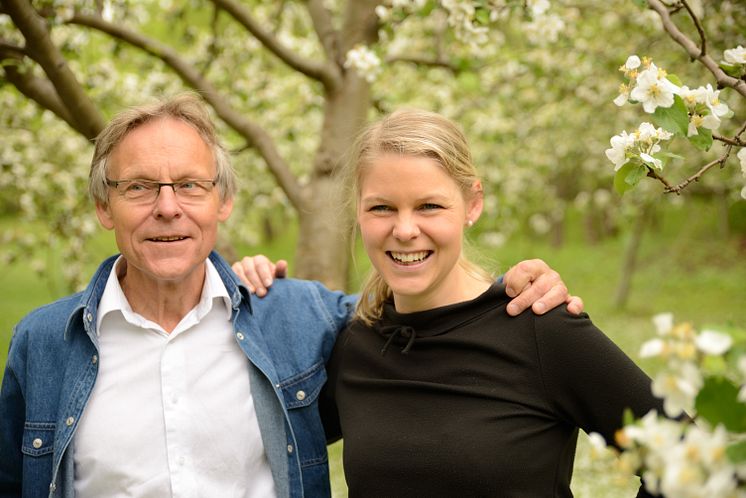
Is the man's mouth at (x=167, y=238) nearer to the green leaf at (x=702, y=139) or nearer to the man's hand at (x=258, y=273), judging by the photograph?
the man's hand at (x=258, y=273)

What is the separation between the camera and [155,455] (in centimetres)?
230

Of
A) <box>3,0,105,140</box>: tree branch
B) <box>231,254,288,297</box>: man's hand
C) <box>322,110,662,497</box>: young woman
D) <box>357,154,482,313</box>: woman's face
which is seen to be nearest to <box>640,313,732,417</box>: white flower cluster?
<box>322,110,662,497</box>: young woman

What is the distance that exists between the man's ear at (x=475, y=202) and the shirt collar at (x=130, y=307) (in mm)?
822

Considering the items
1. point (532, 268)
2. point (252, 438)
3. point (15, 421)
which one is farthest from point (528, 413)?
point (15, 421)

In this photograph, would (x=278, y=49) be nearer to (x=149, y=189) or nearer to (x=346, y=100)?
(x=346, y=100)

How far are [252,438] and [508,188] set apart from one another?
936 cm

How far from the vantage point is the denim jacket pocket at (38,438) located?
2365 millimetres

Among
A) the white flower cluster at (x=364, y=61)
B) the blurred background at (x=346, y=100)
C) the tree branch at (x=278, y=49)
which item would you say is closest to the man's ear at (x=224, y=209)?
the blurred background at (x=346, y=100)

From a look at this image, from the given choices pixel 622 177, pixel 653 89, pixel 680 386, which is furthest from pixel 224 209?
pixel 680 386

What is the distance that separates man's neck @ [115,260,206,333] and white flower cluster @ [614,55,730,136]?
4.66 feet

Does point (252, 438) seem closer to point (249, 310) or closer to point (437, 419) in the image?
point (249, 310)

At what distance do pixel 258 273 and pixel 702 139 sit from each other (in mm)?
1532

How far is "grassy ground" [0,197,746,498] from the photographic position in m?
9.74

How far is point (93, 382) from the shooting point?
7.77 ft
